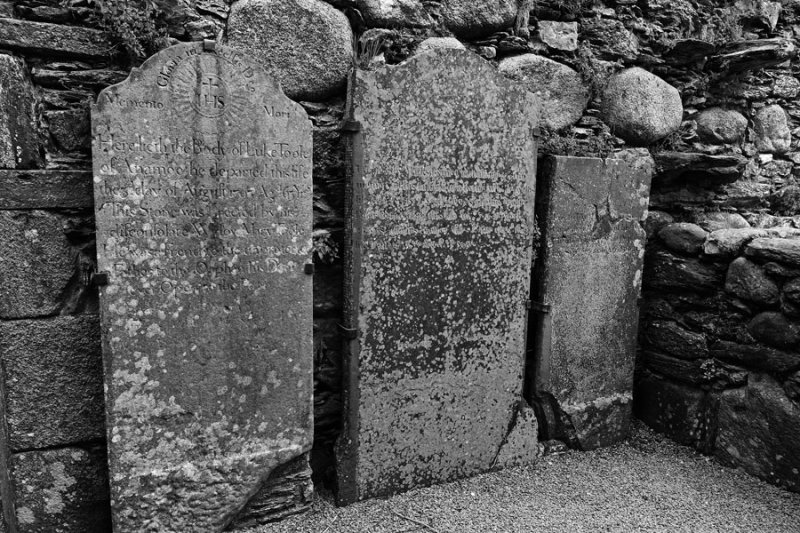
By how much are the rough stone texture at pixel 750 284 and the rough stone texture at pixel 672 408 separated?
659 millimetres

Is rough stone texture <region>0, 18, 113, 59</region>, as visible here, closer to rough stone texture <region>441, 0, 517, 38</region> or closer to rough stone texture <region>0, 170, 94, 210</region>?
rough stone texture <region>0, 170, 94, 210</region>

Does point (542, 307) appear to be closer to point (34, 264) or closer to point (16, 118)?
point (34, 264)

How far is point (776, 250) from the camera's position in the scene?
2.93m

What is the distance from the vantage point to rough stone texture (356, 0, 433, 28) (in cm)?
281

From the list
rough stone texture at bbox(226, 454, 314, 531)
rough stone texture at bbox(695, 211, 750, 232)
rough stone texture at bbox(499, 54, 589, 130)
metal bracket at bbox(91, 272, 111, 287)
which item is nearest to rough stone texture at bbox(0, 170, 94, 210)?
metal bracket at bbox(91, 272, 111, 287)

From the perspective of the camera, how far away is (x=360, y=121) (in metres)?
2.56

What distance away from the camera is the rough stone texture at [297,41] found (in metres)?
2.54

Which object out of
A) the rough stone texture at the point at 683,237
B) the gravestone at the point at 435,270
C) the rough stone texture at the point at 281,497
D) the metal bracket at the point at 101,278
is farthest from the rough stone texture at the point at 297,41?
the rough stone texture at the point at 683,237

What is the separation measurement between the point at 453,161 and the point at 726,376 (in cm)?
198

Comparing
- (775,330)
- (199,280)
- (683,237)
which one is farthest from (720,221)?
(199,280)

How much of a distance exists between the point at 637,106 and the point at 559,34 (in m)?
0.70

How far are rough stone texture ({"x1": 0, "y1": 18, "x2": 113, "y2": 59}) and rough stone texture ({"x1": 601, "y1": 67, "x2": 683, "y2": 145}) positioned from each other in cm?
282

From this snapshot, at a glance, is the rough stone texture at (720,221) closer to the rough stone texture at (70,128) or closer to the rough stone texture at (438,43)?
the rough stone texture at (438,43)

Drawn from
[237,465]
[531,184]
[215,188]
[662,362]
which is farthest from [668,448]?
[215,188]
